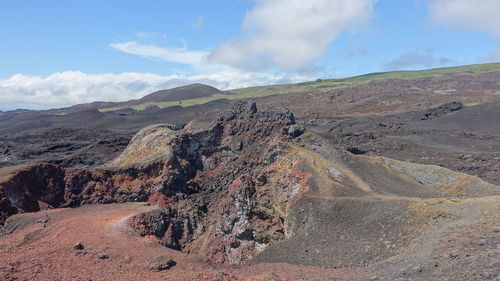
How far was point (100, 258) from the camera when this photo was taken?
20.6m

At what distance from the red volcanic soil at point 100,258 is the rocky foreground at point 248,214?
10cm

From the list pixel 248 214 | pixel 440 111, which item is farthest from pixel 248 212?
A: pixel 440 111

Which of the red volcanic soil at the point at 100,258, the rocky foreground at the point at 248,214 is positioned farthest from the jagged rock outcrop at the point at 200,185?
the red volcanic soil at the point at 100,258

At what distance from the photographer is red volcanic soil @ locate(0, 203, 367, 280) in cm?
1855

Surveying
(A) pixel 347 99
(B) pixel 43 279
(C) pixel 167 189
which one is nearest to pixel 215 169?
(C) pixel 167 189

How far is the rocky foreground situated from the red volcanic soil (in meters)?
0.10

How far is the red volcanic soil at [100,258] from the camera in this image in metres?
18.5

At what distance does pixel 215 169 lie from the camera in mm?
38469

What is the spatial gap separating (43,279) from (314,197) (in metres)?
16.4

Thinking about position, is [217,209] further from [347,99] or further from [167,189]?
[347,99]

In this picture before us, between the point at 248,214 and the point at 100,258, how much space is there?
10.8 meters

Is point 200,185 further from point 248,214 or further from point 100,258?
point 100,258

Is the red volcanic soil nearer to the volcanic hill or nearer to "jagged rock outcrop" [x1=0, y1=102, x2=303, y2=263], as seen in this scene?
the volcanic hill

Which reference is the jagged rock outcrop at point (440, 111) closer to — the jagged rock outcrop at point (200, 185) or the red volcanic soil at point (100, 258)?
the jagged rock outcrop at point (200, 185)
